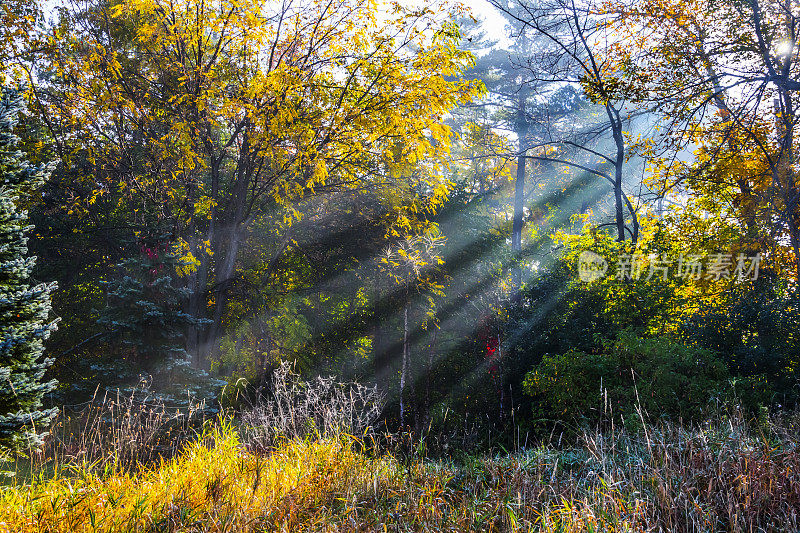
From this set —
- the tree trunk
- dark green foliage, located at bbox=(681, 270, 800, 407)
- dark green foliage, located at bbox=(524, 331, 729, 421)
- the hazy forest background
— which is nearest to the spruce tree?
the hazy forest background

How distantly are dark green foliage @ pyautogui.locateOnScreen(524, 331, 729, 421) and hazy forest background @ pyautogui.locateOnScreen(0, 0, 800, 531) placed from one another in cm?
5

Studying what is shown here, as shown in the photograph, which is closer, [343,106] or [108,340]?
[108,340]

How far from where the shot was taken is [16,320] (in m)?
4.36

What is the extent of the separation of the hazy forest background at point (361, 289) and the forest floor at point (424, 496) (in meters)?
0.03

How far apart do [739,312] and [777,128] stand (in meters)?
3.29

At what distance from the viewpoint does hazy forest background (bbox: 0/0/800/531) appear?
3.62m

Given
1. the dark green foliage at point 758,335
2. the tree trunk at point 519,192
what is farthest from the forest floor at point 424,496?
the tree trunk at point 519,192

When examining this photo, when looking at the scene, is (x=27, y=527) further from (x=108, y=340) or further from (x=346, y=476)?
(x=108, y=340)

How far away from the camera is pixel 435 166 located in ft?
26.9

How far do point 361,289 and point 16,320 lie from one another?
801 centimetres

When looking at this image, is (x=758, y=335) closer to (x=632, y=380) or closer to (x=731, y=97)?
(x=632, y=380)

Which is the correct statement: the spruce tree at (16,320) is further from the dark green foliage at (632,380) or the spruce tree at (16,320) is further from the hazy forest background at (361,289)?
the dark green foliage at (632,380)

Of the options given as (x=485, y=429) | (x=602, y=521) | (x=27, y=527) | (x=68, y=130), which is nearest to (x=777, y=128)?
(x=485, y=429)

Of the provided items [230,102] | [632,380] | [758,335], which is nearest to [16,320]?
[230,102]
